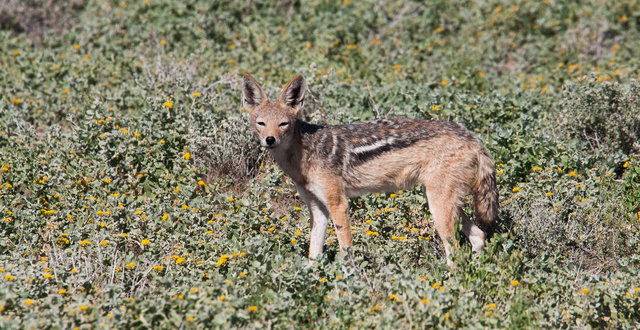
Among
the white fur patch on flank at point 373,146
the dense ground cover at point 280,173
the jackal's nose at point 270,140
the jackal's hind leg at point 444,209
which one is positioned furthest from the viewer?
the white fur patch on flank at point 373,146

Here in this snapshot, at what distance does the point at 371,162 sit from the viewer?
7.50 metres

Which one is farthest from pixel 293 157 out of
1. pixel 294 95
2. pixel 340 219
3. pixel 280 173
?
pixel 280 173

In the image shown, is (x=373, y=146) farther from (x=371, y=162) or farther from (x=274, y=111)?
(x=274, y=111)

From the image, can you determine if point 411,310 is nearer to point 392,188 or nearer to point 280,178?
point 392,188

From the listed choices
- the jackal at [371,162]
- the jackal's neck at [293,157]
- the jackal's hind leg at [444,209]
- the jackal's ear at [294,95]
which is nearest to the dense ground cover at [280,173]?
the jackal's hind leg at [444,209]

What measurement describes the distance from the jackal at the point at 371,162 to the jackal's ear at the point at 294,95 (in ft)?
0.04

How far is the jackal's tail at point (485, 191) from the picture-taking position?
7.33m

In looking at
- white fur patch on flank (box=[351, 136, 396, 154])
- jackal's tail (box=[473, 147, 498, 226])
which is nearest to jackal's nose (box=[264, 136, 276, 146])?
white fur patch on flank (box=[351, 136, 396, 154])

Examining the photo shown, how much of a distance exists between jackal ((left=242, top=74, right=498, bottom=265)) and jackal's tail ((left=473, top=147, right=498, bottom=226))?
1 cm

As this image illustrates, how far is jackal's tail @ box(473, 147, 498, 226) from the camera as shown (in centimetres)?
733

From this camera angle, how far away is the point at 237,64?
1205cm

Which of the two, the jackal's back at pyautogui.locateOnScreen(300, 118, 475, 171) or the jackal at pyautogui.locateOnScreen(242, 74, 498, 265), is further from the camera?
the jackal's back at pyautogui.locateOnScreen(300, 118, 475, 171)

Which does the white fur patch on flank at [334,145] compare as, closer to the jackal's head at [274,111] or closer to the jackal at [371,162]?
the jackal at [371,162]

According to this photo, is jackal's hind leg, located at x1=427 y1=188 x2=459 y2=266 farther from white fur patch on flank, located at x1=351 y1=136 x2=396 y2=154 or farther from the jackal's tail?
white fur patch on flank, located at x1=351 y1=136 x2=396 y2=154
